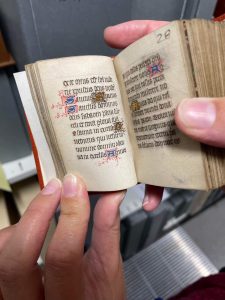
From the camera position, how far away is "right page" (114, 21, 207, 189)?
33cm

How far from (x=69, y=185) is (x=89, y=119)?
0.32 feet

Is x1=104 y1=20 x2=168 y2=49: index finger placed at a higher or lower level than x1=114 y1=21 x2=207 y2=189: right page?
higher

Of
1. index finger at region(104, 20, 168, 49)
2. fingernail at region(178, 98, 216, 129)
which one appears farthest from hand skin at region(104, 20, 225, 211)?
index finger at region(104, 20, 168, 49)

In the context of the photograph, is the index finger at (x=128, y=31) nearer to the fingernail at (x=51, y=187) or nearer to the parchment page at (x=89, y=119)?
the parchment page at (x=89, y=119)

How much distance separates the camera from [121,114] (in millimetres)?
391

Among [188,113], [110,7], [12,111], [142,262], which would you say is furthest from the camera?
[142,262]

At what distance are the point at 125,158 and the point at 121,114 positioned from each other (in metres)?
0.06

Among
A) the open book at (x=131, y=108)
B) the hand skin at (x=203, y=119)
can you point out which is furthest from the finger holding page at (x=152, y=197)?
the hand skin at (x=203, y=119)

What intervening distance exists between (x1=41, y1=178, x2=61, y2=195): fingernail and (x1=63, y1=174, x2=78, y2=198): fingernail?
0.04 feet

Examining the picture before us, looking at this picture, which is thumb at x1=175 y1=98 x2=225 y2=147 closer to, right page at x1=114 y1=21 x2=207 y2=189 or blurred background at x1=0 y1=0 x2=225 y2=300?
right page at x1=114 y1=21 x2=207 y2=189

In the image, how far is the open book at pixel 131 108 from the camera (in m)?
0.33

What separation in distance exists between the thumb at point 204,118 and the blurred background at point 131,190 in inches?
9.6

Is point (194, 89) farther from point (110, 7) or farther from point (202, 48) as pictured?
point (110, 7)

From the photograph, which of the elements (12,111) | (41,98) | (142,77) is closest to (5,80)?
(12,111)
